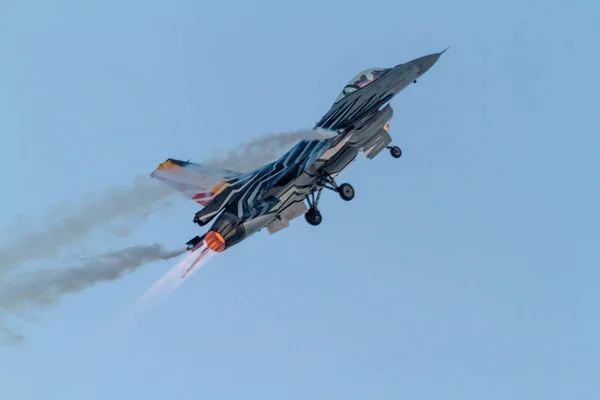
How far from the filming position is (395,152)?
109 ft

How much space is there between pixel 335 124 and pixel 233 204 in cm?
560

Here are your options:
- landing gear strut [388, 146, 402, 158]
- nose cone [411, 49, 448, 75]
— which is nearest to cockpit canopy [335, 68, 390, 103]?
nose cone [411, 49, 448, 75]

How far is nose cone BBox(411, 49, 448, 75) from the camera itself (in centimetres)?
3394

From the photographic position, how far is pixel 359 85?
1332 inches

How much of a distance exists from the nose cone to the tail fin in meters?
9.55

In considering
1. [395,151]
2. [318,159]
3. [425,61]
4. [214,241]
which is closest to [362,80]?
[425,61]

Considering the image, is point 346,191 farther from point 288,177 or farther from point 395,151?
point 395,151

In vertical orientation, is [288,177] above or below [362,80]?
below

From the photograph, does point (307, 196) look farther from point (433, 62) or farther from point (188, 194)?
point (433, 62)

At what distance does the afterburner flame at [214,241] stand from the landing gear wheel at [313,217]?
4.00 m

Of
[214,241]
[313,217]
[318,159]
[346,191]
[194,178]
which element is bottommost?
[214,241]

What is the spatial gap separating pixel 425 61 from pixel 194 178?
37.5 ft

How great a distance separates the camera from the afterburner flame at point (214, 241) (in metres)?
27.2

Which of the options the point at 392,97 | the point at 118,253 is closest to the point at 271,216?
the point at 118,253
